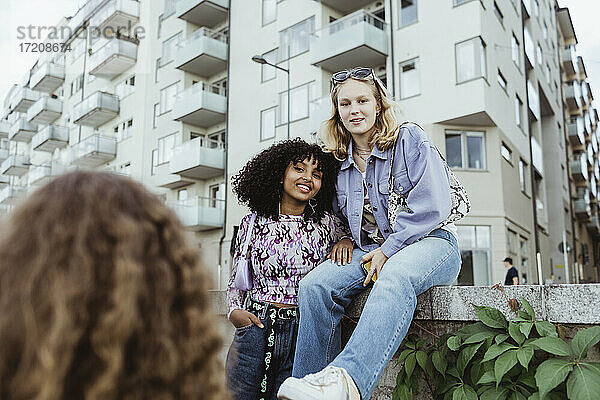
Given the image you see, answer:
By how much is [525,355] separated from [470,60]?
16.8m

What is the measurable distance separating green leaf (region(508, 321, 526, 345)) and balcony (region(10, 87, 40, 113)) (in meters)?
53.2

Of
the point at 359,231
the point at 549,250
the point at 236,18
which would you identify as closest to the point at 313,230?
the point at 359,231

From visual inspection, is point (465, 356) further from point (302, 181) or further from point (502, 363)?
point (302, 181)

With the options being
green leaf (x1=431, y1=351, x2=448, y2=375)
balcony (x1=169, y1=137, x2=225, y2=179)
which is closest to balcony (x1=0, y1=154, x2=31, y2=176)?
balcony (x1=169, y1=137, x2=225, y2=179)

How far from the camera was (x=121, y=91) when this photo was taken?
36.2 m

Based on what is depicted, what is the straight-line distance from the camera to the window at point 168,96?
2980 centimetres

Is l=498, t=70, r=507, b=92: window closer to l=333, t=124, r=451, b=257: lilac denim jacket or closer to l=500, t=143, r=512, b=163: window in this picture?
l=500, t=143, r=512, b=163: window

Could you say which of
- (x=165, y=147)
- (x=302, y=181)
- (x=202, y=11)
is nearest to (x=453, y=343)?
(x=302, y=181)

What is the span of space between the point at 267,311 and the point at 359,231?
25.0 inches

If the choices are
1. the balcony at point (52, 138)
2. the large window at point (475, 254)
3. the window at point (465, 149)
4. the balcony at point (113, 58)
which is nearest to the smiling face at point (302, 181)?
the large window at point (475, 254)

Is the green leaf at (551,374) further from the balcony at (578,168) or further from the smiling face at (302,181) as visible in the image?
the balcony at (578,168)

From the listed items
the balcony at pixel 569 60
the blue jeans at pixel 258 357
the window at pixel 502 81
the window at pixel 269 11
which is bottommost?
the blue jeans at pixel 258 357

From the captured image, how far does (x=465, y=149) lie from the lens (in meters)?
18.8

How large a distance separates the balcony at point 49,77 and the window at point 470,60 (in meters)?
35.7
